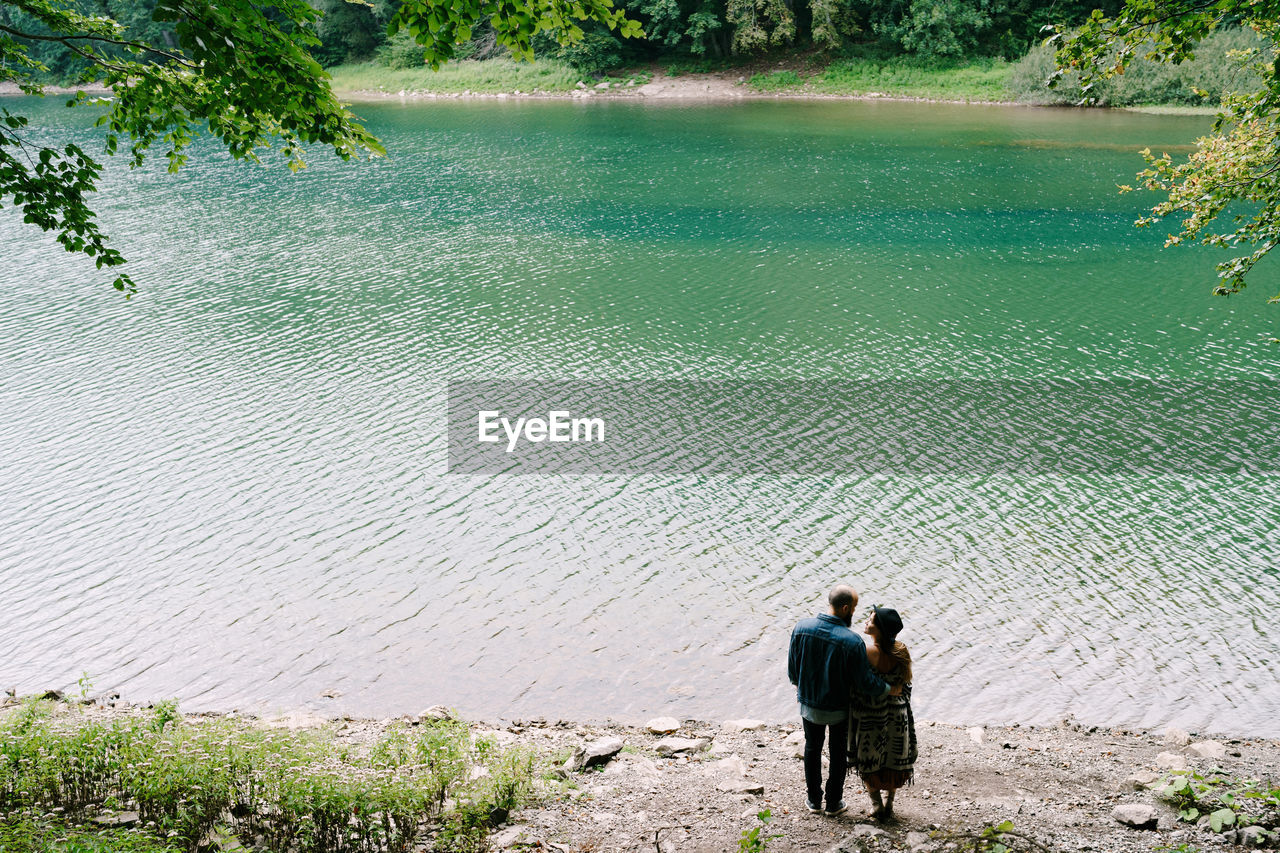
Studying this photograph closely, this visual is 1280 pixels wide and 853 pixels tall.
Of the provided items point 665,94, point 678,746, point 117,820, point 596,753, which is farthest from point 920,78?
point 117,820

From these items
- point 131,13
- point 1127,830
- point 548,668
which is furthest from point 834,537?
point 131,13

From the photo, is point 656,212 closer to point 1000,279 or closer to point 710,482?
point 1000,279

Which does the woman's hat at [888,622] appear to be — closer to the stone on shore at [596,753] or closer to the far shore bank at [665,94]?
the stone on shore at [596,753]

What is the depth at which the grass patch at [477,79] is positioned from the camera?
71.5 m

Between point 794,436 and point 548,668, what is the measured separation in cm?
815

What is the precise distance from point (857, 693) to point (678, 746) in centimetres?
326

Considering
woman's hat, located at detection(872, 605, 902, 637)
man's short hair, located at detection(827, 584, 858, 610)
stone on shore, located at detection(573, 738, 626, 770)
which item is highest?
man's short hair, located at detection(827, 584, 858, 610)

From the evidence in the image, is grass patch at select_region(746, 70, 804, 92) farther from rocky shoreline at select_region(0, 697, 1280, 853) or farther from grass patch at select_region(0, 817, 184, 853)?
grass patch at select_region(0, 817, 184, 853)

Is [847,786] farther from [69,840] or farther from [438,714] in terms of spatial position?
[69,840]

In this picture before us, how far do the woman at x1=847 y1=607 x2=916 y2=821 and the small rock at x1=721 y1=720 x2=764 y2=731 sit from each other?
3.30 metres

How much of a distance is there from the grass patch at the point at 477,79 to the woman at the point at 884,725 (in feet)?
231

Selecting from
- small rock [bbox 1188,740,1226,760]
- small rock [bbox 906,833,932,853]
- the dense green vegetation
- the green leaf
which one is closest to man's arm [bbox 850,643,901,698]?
small rock [bbox 906,833,932,853]

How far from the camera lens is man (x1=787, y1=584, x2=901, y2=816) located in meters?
6.61

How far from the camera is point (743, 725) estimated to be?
1023 centimetres
